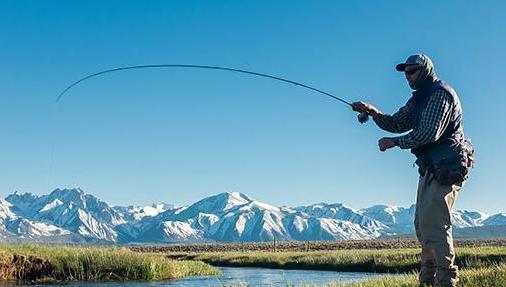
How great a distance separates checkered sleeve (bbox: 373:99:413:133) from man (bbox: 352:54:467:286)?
40 cm

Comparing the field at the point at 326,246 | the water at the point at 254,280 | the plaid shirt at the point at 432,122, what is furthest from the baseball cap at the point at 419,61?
the field at the point at 326,246

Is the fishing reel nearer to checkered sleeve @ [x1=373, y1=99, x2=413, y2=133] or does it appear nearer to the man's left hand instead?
checkered sleeve @ [x1=373, y1=99, x2=413, y2=133]

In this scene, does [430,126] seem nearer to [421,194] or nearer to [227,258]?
[421,194]

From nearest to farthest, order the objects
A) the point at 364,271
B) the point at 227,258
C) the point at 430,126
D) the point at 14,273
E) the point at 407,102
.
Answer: the point at 430,126 < the point at 407,102 < the point at 14,273 < the point at 364,271 < the point at 227,258

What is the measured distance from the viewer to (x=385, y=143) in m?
6.46

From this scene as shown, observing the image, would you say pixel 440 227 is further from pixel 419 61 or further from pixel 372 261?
pixel 372 261

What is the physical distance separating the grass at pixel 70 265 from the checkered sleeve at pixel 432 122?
1600cm

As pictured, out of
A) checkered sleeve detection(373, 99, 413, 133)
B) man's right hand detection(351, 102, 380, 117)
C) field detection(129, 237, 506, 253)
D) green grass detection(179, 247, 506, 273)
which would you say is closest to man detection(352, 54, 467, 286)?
checkered sleeve detection(373, 99, 413, 133)

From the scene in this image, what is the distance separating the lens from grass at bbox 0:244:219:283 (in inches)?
786

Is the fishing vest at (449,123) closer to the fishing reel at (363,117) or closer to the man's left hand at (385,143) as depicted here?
the man's left hand at (385,143)

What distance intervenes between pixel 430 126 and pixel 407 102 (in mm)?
1030

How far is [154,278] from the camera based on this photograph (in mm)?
21672

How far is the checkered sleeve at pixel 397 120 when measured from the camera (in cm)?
717

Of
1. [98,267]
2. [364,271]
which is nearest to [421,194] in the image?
[98,267]
